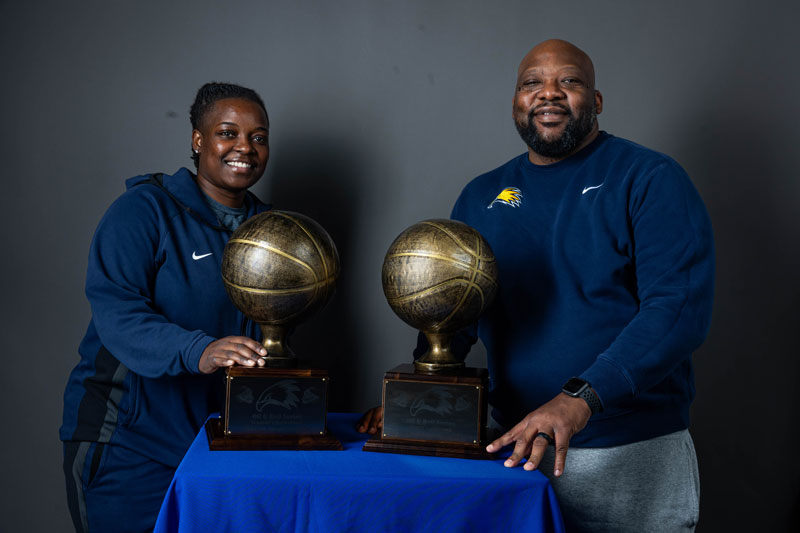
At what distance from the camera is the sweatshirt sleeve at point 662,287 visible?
5.12ft

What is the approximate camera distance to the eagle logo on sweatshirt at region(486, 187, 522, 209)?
211 centimetres

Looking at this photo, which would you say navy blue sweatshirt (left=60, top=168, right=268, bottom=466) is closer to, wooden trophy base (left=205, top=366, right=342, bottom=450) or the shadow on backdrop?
wooden trophy base (left=205, top=366, right=342, bottom=450)

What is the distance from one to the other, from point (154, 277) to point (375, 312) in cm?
113

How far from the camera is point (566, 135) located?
2.06 meters

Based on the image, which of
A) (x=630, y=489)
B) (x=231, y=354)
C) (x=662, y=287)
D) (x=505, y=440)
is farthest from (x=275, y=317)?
(x=630, y=489)

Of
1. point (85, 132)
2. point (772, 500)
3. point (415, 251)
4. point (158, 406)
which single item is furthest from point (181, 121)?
point (772, 500)

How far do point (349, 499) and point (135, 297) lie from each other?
3.17 feet

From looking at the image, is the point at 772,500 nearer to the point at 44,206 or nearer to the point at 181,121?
the point at 181,121

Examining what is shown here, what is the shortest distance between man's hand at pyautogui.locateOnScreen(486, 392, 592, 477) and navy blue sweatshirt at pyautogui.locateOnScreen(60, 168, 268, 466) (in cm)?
103

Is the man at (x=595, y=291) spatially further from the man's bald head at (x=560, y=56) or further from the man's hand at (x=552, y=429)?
the man's hand at (x=552, y=429)

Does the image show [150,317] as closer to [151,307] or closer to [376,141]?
[151,307]

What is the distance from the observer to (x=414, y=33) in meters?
2.93

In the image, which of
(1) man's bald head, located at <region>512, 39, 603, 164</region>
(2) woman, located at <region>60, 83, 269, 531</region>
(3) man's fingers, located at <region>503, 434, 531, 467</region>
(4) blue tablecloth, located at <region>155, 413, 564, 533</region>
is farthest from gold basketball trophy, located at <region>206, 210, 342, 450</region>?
(1) man's bald head, located at <region>512, 39, 603, 164</region>

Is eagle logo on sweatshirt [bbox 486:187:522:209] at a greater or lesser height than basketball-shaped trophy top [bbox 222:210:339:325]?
greater
